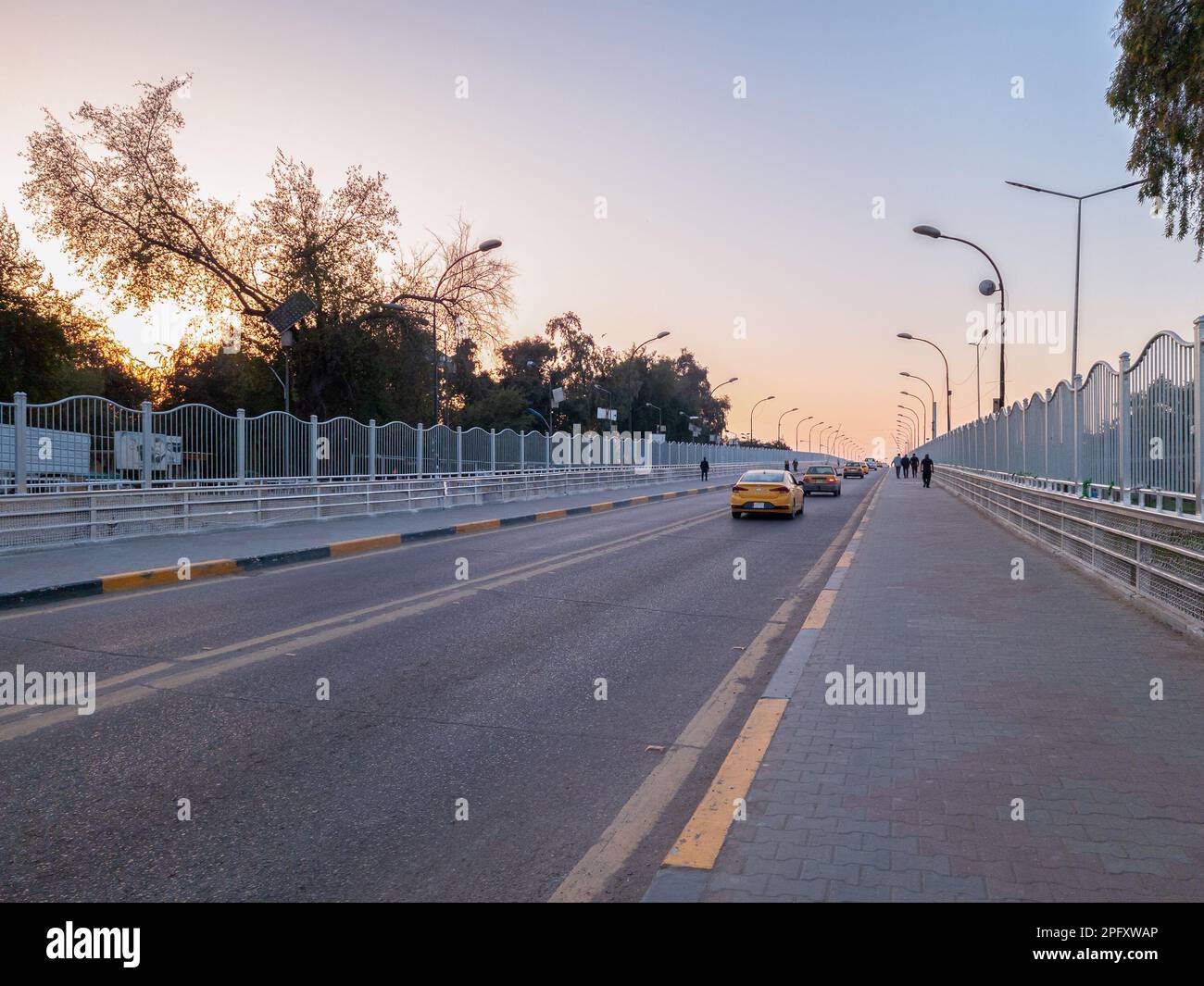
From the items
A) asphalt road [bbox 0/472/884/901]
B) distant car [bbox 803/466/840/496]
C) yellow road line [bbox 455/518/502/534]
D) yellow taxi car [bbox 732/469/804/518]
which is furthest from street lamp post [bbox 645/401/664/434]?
asphalt road [bbox 0/472/884/901]

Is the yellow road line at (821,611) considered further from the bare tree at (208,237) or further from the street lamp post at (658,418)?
the street lamp post at (658,418)

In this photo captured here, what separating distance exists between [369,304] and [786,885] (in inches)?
1566

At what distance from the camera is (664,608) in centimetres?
1048

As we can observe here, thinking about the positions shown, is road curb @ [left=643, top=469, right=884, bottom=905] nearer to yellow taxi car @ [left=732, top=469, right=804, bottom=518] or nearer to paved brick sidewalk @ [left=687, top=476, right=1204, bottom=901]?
paved brick sidewalk @ [left=687, top=476, right=1204, bottom=901]

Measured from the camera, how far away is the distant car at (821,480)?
41750mm

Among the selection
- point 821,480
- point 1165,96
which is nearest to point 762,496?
point 1165,96

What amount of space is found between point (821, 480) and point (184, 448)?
30.1 m

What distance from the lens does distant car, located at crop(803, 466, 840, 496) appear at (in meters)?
41.8

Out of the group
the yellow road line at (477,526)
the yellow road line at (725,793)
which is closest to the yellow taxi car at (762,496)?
the yellow road line at (477,526)

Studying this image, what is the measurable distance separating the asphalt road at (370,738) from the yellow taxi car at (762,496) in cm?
1435

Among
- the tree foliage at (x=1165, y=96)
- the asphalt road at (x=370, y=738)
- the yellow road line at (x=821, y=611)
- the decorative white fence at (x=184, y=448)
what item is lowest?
the asphalt road at (x=370, y=738)

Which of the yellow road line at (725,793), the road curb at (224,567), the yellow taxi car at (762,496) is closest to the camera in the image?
the yellow road line at (725,793)

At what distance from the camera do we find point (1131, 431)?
10.4m

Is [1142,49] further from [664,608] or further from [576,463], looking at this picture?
[576,463]
